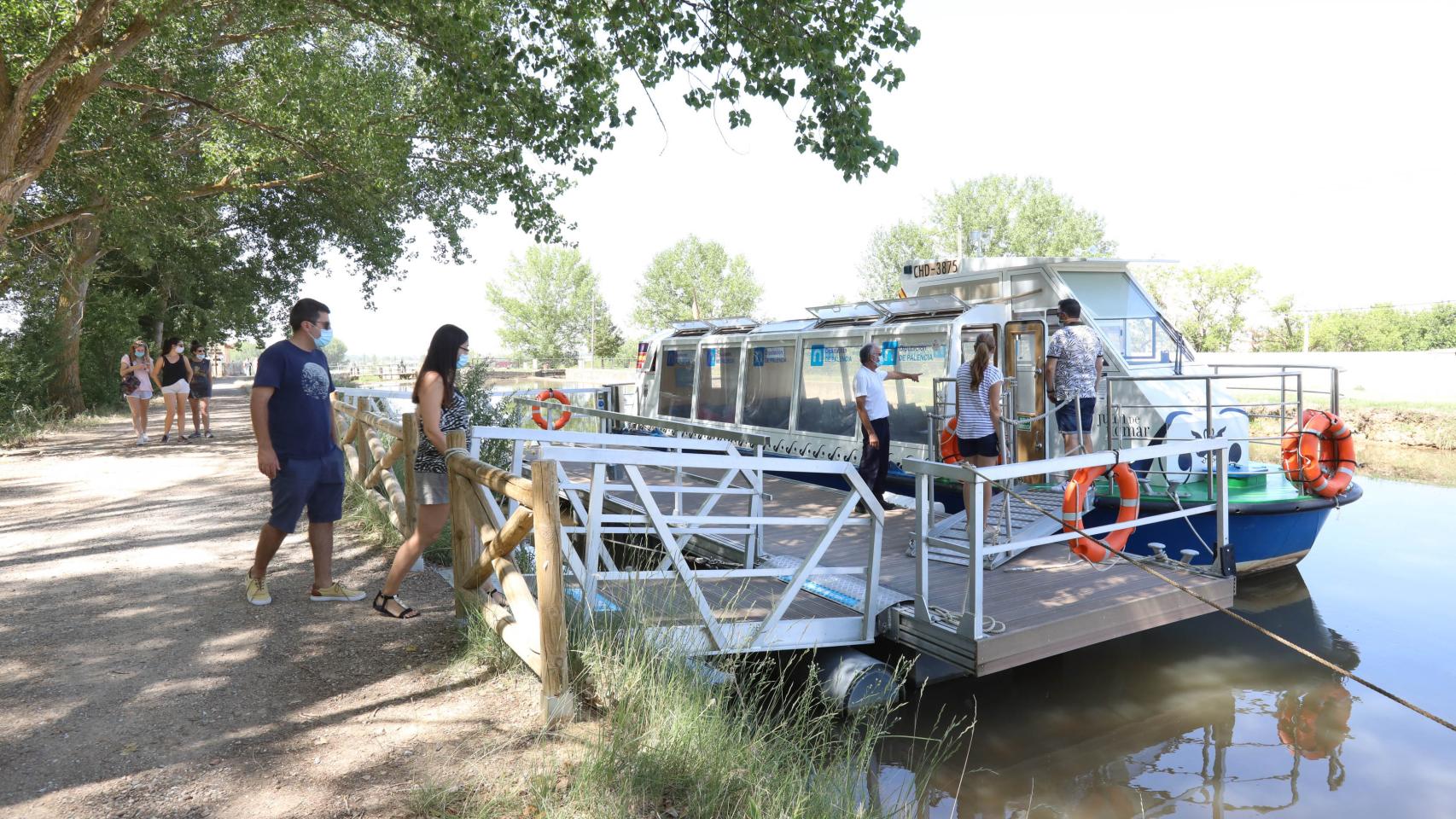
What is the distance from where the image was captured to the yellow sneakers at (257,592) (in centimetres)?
573

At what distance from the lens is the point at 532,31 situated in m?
8.74

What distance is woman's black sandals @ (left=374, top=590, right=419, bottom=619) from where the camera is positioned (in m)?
5.54

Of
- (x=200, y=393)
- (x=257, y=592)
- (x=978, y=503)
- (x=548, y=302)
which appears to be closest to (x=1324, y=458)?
(x=978, y=503)

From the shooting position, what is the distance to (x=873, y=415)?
28.4ft

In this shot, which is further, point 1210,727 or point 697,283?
point 697,283

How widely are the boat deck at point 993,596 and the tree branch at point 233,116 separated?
10.7 m

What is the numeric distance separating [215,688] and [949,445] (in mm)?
6400

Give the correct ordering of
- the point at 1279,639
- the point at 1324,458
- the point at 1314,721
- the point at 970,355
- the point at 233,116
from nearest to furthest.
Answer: the point at 1279,639 → the point at 1314,721 → the point at 1324,458 → the point at 970,355 → the point at 233,116

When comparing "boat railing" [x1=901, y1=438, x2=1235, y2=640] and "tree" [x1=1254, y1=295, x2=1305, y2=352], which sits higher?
"tree" [x1=1254, y1=295, x2=1305, y2=352]

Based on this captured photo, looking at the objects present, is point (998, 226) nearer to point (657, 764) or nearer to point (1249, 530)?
point (1249, 530)

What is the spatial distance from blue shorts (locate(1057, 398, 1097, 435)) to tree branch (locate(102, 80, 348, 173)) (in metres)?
12.7

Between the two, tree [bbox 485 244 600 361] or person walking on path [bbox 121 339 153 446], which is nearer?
person walking on path [bbox 121 339 153 446]

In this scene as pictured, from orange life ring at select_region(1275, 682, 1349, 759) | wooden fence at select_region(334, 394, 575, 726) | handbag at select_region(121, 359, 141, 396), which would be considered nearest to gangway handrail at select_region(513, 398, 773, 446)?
wooden fence at select_region(334, 394, 575, 726)

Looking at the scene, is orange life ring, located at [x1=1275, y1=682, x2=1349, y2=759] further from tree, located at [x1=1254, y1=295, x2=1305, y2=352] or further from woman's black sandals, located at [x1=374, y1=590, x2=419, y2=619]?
tree, located at [x1=1254, y1=295, x2=1305, y2=352]
